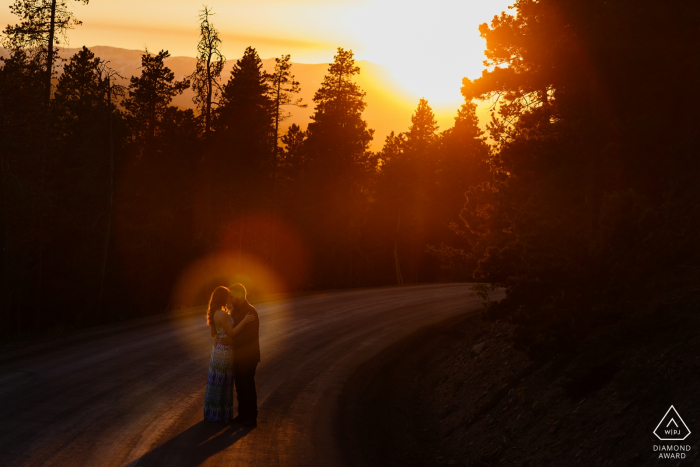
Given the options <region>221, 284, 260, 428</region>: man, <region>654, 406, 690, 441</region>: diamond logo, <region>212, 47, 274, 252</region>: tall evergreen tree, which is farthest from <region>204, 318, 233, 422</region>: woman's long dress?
<region>212, 47, 274, 252</region>: tall evergreen tree

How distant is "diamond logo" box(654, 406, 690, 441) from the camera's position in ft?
17.7

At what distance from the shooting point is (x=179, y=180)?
1427 inches

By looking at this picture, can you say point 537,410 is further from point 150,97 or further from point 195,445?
point 150,97

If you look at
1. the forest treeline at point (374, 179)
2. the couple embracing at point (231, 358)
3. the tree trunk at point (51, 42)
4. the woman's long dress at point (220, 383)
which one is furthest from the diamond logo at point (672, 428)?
the tree trunk at point (51, 42)

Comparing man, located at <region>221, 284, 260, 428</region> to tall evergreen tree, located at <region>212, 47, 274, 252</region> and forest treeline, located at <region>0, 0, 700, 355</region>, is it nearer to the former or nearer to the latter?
forest treeline, located at <region>0, 0, 700, 355</region>

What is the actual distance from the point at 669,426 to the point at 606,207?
433 cm

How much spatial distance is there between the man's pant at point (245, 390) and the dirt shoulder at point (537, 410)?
1.41 meters

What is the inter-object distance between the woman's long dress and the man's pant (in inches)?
4.8

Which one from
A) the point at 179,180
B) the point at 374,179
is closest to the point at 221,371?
the point at 179,180

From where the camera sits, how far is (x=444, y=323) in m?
21.3

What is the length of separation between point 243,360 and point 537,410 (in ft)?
14.2

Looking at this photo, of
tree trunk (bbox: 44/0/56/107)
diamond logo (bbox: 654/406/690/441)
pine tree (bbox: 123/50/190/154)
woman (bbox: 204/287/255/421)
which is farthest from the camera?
pine tree (bbox: 123/50/190/154)

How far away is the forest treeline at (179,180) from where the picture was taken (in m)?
24.5

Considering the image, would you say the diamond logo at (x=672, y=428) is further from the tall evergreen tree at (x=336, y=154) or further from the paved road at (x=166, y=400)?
the tall evergreen tree at (x=336, y=154)
